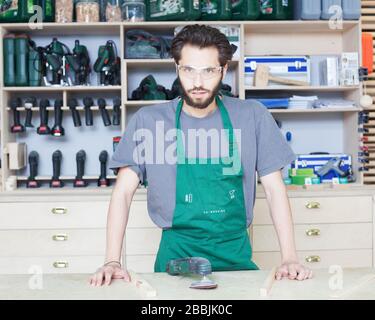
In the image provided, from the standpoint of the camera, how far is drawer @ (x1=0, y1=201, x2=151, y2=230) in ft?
14.4

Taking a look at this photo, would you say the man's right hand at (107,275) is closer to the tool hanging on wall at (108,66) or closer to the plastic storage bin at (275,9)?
the tool hanging on wall at (108,66)

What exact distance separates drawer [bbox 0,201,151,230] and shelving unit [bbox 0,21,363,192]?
519mm

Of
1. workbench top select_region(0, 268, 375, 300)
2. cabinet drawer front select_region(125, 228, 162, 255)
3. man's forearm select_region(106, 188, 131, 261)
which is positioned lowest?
cabinet drawer front select_region(125, 228, 162, 255)

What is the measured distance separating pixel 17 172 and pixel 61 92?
0.76 meters

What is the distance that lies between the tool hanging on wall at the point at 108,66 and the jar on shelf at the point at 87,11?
0.79 ft

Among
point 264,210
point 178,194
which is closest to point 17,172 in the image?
point 264,210

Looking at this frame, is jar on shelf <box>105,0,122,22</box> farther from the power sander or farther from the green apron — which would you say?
the power sander

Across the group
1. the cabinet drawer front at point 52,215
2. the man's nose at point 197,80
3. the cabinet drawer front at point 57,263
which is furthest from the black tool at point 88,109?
the man's nose at point 197,80

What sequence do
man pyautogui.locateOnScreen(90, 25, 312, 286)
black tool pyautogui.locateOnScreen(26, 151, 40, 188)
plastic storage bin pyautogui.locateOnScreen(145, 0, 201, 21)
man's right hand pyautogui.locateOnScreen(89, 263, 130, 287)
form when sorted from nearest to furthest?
1. man's right hand pyautogui.locateOnScreen(89, 263, 130, 287)
2. man pyautogui.locateOnScreen(90, 25, 312, 286)
3. plastic storage bin pyautogui.locateOnScreen(145, 0, 201, 21)
4. black tool pyautogui.locateOnScreen(26, 151, 40, 188)

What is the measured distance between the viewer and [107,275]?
208 centimetres

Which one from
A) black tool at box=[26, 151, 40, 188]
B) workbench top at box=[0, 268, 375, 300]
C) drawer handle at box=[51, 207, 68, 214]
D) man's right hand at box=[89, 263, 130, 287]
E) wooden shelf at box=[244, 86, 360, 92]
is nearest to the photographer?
workbench top at box=[0, 268, 375, 300]

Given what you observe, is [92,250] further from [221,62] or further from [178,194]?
[221,62]

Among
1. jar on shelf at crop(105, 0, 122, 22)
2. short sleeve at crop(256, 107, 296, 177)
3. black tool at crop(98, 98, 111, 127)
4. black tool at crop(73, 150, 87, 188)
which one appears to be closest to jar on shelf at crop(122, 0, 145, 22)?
jar on shelf at crop(105, 0, 122, 22)

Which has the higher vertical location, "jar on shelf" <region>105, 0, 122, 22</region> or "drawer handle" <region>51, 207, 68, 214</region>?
"jar on shelf" <region>105, 0, 122, 22</region>
